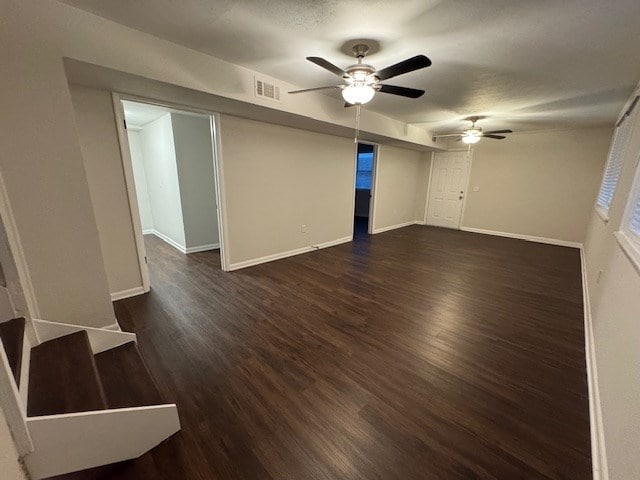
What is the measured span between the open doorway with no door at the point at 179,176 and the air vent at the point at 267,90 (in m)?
1.36

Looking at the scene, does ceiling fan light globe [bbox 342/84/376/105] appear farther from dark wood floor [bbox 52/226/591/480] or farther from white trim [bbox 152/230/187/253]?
white trim [bbox 152/230/187/253]

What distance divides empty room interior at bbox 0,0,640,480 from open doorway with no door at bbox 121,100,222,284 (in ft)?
0.91

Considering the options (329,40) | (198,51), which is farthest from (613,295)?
(198,51)

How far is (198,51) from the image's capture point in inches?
91.4

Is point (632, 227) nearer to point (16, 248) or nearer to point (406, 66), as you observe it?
point (406, 66)

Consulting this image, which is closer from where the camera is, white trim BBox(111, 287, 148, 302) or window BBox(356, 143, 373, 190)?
white trim BBox(111, 287, 148, 302)

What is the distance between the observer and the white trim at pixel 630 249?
133 centimetres

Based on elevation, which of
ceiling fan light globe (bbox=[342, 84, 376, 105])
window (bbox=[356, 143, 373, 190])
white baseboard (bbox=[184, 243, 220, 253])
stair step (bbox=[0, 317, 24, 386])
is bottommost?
white baseboard (bbox=[184, 243, 220, 253])

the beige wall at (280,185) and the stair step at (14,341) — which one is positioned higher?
the beige wall at (280,185)

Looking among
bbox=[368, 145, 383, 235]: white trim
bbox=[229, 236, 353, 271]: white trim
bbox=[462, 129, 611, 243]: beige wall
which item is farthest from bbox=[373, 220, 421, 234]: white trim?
bbox=[462, 129, 611, 243]: beige wall

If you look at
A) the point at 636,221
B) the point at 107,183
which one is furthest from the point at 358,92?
the point at 107,183

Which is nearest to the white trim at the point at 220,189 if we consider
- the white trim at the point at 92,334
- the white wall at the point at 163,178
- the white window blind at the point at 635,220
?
the white wall at the point at 163,178

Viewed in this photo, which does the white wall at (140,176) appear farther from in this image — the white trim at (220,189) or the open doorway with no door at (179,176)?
the white trim at (220,189)

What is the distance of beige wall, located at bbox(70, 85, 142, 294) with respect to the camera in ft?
7.92
